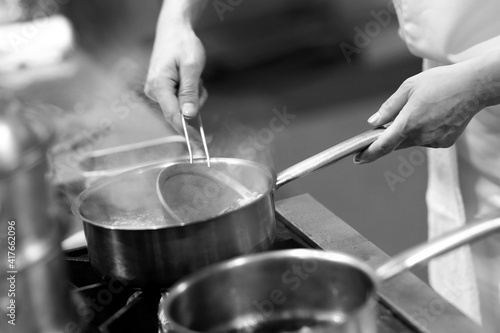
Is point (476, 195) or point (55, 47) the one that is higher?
point (55, 47)

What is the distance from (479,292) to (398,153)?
4.98ft

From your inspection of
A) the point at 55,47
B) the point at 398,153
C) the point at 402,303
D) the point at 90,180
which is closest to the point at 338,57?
the point at 398,153

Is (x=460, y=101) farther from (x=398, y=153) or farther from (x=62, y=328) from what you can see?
(x=398, y=153)

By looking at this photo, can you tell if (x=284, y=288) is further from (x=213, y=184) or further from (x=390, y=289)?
(x=213, y=184)

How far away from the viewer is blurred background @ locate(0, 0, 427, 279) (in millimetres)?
2449

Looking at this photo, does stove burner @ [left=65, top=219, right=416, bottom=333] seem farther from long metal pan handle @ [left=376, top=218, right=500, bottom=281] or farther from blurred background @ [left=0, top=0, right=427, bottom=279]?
blurred background @ [left=0, top=0, right=427, bottom=279]

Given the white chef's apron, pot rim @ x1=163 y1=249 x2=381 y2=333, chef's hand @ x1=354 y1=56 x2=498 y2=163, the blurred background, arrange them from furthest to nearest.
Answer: the blurred background → the white chef's apron → chef's hand @ x1=354 y1=56 x2=498 y2=163 → pot rim @ x1=163 y1=249 x2=381 y2=333

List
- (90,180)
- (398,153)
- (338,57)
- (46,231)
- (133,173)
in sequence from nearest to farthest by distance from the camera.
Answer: (46,231) < (133,173) < (90,180) < (398,153) < (338,57)

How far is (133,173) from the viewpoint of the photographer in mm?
1139

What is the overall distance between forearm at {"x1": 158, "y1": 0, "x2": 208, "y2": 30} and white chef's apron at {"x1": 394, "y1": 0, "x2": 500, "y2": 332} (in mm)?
489

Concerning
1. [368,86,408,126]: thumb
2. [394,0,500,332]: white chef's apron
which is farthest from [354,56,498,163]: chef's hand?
[394,0,500,332]: white chef's apron

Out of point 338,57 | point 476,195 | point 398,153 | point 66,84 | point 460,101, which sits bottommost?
point 398,153

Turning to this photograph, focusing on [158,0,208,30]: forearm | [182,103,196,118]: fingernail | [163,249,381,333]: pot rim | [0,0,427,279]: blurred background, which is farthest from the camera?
[0,0,427,279]: blurred background

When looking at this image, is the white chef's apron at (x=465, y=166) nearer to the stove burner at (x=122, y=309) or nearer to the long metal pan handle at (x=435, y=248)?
the stove burner at (x=122, y=309)
